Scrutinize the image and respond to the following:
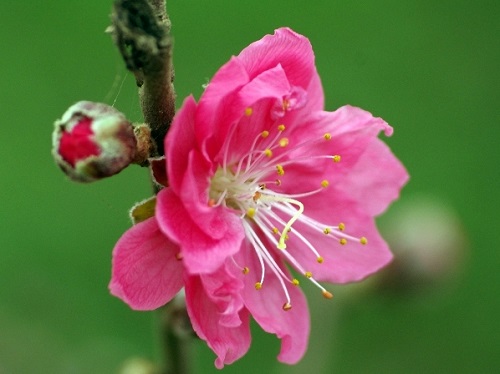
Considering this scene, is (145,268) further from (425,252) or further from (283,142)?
(425,252)

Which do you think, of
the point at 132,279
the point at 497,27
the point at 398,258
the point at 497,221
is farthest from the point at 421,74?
the point at 132,279

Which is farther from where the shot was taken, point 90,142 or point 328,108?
point 328,108

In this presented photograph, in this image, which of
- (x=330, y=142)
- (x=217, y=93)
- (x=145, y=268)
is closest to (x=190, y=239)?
(x=145, y=268)

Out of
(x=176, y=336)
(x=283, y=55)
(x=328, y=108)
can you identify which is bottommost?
(x=328, y=108)

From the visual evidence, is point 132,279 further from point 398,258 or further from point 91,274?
point 91,274

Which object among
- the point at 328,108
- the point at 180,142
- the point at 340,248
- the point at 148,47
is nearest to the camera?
the point at 148,47

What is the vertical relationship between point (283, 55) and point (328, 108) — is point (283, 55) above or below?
above

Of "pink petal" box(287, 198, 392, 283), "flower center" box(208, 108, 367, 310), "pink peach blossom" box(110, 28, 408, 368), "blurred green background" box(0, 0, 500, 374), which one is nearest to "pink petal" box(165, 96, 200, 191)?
"pink peach blossom" box(110, 28, 408, 368)

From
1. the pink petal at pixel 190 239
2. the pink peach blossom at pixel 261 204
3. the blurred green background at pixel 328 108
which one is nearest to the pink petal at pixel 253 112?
the pink peach blossom at pixel 261 204

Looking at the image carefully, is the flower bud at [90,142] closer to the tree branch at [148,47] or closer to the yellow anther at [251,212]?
the tree branch at [148,47]
